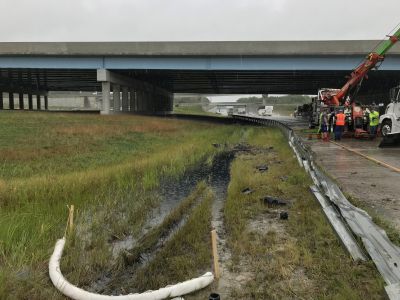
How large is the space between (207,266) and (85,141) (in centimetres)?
1606

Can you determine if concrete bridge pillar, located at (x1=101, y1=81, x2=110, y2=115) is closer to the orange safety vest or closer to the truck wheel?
the orange safety vest

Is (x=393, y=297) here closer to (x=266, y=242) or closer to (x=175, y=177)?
(x=266, y=242)

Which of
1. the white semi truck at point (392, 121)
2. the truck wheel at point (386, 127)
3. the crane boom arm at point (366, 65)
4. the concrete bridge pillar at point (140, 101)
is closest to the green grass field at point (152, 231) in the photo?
the white semi truck at point (392, 121)

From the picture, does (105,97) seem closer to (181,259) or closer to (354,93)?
(354,93)

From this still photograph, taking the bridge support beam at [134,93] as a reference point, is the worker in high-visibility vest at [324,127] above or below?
below

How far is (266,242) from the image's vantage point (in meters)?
6.76

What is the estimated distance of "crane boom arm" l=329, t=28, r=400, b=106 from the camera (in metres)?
23.2

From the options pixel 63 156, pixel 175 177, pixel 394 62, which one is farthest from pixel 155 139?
pixel 394 62

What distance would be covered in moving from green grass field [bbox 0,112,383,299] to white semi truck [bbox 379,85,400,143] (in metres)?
7.86

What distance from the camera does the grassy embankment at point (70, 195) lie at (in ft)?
19.0

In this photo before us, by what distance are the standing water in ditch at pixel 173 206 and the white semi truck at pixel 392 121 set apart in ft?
27.5

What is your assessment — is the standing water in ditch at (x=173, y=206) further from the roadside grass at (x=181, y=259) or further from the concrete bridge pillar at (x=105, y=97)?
the concrete bridge pillar at (x=105, y=97)

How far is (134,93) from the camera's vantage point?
57156 mm

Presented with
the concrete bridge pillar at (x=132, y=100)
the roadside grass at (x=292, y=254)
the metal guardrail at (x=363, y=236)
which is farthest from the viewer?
the concrete bridge pillar at (x=132, y=100)
